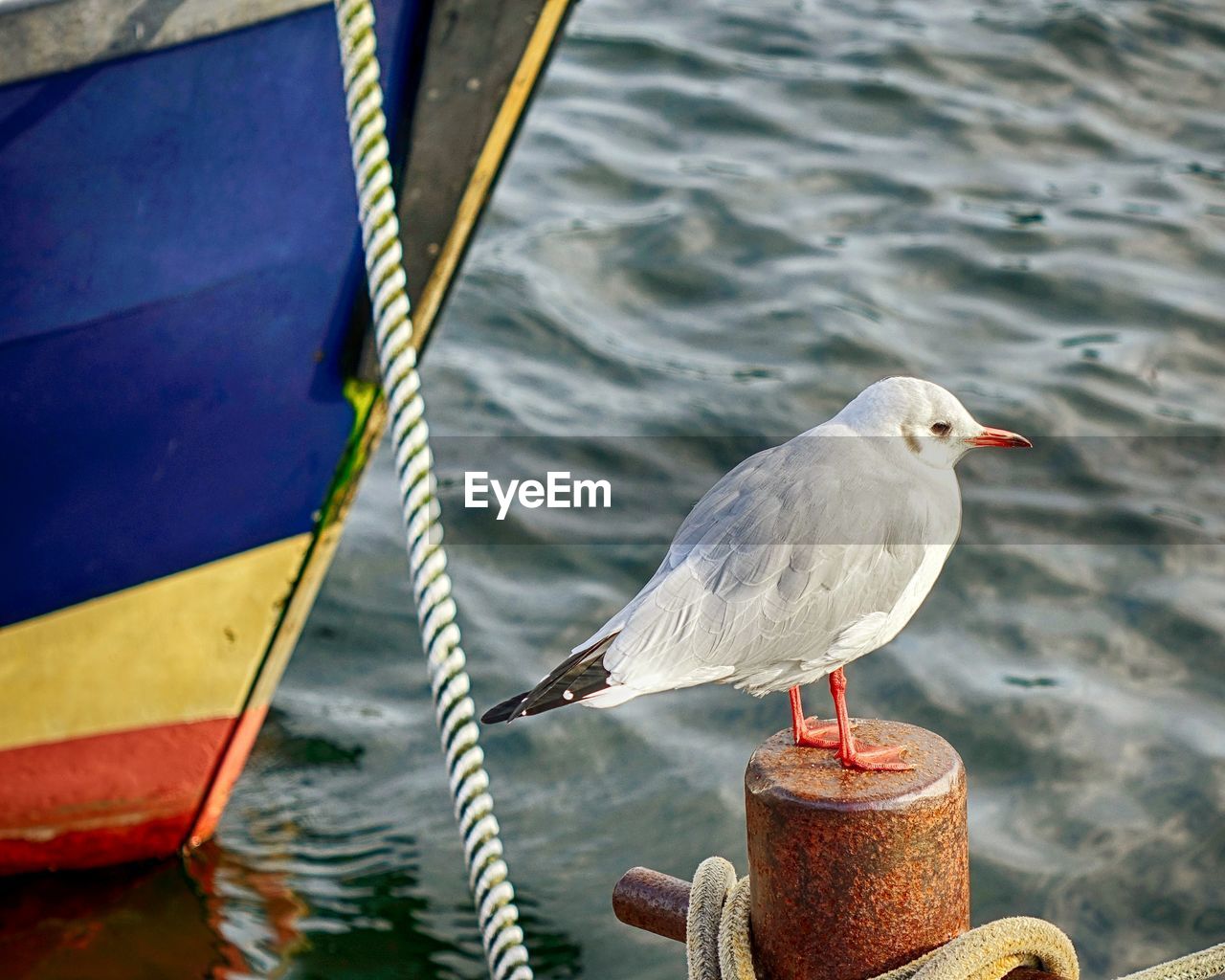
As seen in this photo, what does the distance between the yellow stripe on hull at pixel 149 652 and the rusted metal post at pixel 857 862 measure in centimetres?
192

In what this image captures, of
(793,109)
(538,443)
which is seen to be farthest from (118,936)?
(793,109)

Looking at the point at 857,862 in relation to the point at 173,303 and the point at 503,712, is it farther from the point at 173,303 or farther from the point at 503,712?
the point at 173,303

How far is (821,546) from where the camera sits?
1.68 metres

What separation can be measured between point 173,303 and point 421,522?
1.06m

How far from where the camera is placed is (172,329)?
291cm

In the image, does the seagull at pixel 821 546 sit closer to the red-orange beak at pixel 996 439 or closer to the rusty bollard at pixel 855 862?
the red-orange beak at pixel 996 439

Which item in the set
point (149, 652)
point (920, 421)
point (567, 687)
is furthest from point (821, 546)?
point (149, 652)

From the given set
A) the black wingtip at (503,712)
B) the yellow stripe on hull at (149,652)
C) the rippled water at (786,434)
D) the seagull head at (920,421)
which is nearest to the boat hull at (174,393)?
the yellow stripe on hull at (149,652)

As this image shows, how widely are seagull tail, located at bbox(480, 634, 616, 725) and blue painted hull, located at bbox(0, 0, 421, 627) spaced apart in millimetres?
1515

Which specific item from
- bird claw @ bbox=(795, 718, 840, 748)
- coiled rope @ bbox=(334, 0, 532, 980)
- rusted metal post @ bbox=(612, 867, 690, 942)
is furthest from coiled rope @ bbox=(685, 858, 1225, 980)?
coiled rope @ bbox=(334, 0, 532, 980)

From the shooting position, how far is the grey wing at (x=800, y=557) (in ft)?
5.43

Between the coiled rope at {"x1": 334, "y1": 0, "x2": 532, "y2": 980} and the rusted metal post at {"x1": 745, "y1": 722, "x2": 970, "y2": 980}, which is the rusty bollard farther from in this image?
the coiled rope at {"x1": 334, "y1": 0, "x2": 532, "y2": 980}

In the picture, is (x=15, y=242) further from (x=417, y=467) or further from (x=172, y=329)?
(x=417, y=467)

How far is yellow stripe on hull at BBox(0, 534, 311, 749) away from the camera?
3150 mm
